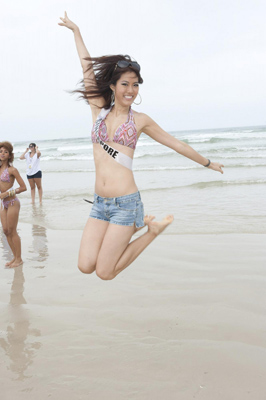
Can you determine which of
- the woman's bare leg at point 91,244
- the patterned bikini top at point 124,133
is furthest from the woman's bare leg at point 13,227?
the patterned bikini top at point 124,133

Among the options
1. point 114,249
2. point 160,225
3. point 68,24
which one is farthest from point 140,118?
point 68,24

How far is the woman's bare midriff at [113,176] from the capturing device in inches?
155

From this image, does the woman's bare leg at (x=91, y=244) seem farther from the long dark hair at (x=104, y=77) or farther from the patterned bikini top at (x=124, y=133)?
the long dark hair at (x=104, y=77)

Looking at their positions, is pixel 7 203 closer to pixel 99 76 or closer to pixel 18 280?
pixel 18 280

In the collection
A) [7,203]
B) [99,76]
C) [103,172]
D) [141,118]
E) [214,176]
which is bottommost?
[214,176]

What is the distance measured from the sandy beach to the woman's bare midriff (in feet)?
4.83

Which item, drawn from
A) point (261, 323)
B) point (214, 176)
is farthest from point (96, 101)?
point (214, 176)

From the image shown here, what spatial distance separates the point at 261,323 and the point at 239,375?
911 millimetres

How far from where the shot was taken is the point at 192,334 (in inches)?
165

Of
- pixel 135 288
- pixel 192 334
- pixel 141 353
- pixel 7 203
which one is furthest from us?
pixel 7 203

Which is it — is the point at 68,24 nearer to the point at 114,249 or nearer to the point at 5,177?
the point at 114,249

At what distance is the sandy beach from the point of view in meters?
3.44

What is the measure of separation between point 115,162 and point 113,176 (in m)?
0.13

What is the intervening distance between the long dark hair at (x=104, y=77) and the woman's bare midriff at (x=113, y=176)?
0.50m
